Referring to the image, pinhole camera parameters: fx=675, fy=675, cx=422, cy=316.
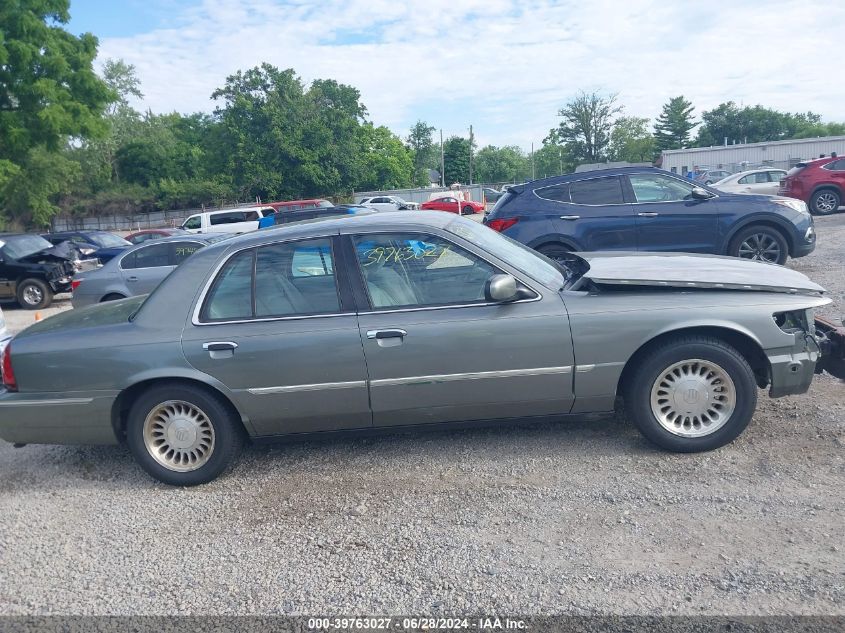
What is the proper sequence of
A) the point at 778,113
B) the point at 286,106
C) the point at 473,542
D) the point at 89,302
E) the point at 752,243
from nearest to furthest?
the point at 473,542 → the point at 752,243 → the point at 89,302 → the point at 286,106 → the point at 778,113

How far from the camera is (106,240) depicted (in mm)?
18562

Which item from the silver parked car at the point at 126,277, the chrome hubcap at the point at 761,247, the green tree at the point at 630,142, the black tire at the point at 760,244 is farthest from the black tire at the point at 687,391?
the green tree at the point at 630,142

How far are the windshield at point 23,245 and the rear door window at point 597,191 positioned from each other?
36.9 ft

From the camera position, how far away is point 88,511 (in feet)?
13.6

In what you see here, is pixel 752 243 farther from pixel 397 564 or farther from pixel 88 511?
pixel 88 511

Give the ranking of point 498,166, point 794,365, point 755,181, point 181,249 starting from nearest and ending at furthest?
1. point 794,365
2. point 181,249
3. point 755,181
4. point 498,166

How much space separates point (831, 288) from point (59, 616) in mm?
8910

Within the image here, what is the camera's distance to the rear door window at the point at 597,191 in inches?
356

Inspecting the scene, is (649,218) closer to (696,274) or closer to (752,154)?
(696,274)

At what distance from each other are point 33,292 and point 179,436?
1133 cm

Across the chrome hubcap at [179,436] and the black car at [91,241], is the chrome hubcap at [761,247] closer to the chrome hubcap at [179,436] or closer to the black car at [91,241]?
the chrome hubcap at [179,436]

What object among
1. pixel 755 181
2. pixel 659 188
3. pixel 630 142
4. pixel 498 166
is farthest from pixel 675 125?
pixel 659 188

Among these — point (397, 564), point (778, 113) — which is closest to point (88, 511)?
point (397, 564)

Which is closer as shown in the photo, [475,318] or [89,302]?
[475,318]
